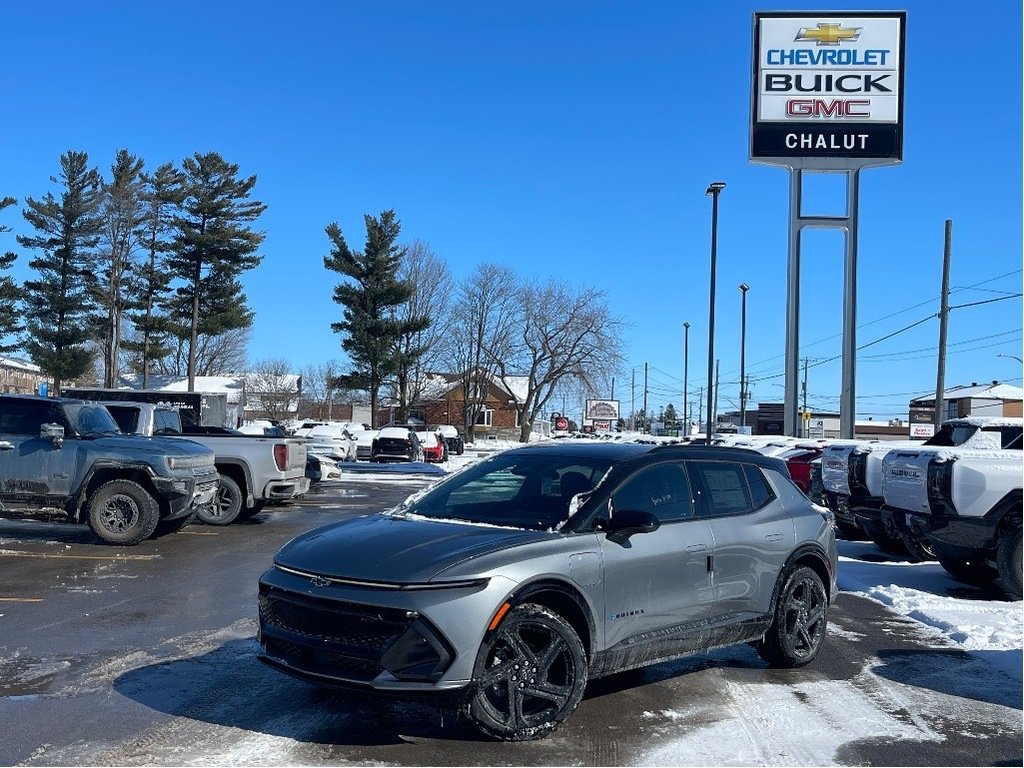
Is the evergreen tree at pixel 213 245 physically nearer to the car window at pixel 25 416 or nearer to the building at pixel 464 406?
the building at pixel 464 406

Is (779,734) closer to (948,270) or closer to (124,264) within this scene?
(948,270)

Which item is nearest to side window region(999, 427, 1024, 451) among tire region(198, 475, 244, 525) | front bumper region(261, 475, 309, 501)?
front bumper region(261, 475, 309, 501)

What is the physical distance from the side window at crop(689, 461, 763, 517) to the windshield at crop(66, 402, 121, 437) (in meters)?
9.14

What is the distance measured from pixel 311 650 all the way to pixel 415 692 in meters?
0.68

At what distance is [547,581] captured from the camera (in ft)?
17.4

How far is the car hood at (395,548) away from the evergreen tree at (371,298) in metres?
46.8

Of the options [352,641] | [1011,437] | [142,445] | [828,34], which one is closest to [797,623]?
[352,641]

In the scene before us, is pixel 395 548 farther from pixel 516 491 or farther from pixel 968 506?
pixel 968 506

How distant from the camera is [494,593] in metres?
5.05

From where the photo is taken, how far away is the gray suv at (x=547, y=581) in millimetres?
4984

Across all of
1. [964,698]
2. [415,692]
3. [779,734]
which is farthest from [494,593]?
[964,698]

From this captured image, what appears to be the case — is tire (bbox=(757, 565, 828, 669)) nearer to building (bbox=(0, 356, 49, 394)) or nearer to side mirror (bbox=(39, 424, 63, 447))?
side mirror (bbox=(39, 424, 63, 447))

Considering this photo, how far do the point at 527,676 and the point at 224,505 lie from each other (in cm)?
1156

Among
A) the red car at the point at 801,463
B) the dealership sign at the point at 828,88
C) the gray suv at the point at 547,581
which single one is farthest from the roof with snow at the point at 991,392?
the gray suv at the point at 547,581
